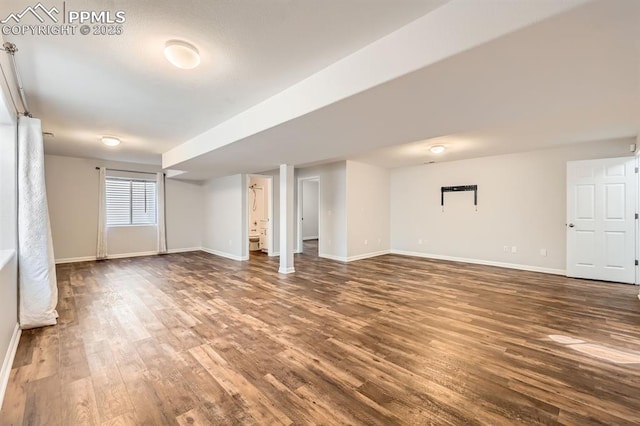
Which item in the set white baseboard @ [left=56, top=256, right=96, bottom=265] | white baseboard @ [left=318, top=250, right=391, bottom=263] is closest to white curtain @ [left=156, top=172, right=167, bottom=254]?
white baseboard @ [left=56, top=256, right=96, bottom=265]

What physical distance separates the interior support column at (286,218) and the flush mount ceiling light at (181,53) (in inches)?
129

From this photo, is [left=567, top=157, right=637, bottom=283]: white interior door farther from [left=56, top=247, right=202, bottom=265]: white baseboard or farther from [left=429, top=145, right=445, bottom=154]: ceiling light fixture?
[left=56, top=247, right=202, bottom=265]: white baseboard

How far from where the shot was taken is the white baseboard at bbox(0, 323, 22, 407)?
1.86 metres

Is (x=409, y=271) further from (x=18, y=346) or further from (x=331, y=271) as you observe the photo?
(x=18, y=346)

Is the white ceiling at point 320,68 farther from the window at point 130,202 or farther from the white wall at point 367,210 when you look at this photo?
the window at point 130,202

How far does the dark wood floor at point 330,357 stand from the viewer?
5.51 feet

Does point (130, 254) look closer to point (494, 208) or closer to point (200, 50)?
point (200, 50)

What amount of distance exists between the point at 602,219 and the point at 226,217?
25.6 feet

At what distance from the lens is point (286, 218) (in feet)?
17.6

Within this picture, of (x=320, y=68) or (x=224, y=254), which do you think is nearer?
(x=320, y=68)

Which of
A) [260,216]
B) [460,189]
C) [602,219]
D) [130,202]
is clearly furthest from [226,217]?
[602,219]

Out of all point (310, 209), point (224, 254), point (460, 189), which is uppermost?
point (460, 189)

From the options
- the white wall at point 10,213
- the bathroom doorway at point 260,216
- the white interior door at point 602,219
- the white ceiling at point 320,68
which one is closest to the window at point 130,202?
the bathroom doorway at point 260,216

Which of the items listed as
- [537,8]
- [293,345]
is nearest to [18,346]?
[293,345]
